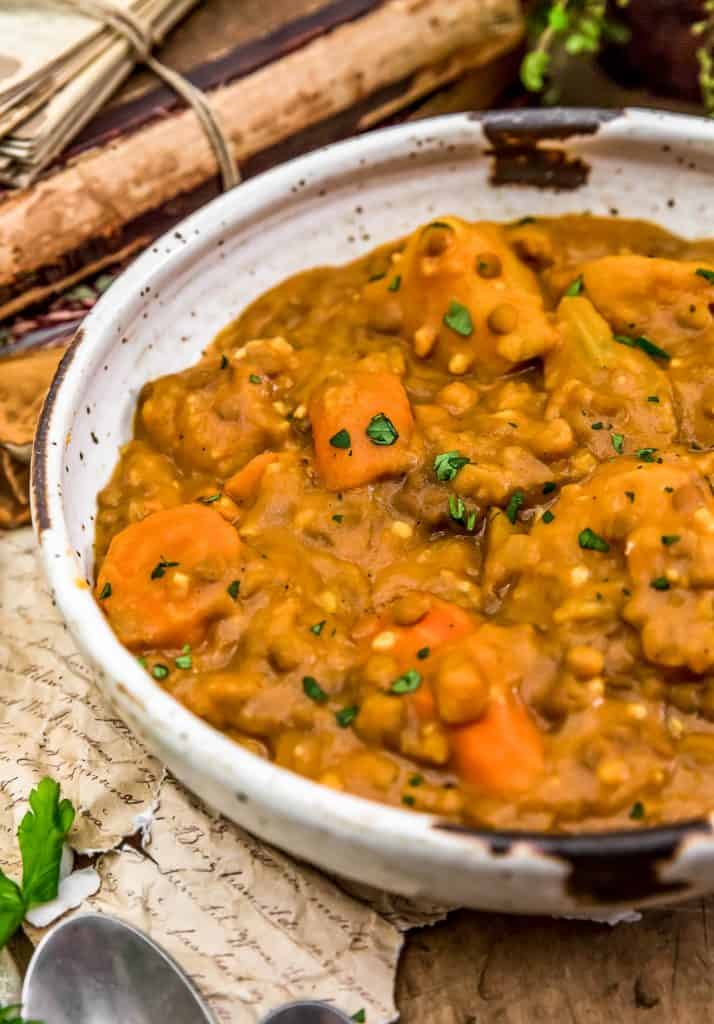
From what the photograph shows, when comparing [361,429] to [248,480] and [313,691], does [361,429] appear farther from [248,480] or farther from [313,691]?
[313,691]

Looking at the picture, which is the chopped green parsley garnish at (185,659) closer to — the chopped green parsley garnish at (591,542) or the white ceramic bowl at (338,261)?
the white ceramic bowl at (338,261)

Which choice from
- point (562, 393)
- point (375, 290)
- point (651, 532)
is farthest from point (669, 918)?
point (375, 290)


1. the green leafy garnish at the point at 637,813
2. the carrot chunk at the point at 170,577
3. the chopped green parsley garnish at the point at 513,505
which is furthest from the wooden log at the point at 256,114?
the green leafy garnish at the point at 637,813

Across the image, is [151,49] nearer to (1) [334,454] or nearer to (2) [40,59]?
(2) [40,59]

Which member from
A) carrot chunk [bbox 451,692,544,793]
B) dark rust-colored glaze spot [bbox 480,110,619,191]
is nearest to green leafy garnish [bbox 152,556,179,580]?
carrot chunk [bbox 451,692,544,793]

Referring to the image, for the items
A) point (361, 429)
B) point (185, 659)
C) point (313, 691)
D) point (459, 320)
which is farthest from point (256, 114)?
point (313, 691)

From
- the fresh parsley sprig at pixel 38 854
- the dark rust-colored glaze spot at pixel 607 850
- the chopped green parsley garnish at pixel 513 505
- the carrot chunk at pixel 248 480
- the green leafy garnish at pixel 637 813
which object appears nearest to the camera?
the dark rust-colored glaze spot at pixel 607 850

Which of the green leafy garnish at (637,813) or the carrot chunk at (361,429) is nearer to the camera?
the green leafy garnish at (637,813)

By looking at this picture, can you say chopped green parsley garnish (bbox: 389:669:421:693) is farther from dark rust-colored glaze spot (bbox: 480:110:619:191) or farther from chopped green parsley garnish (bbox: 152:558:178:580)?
dark rust-colored glaze spot (bbox: 480:110:619:191)
